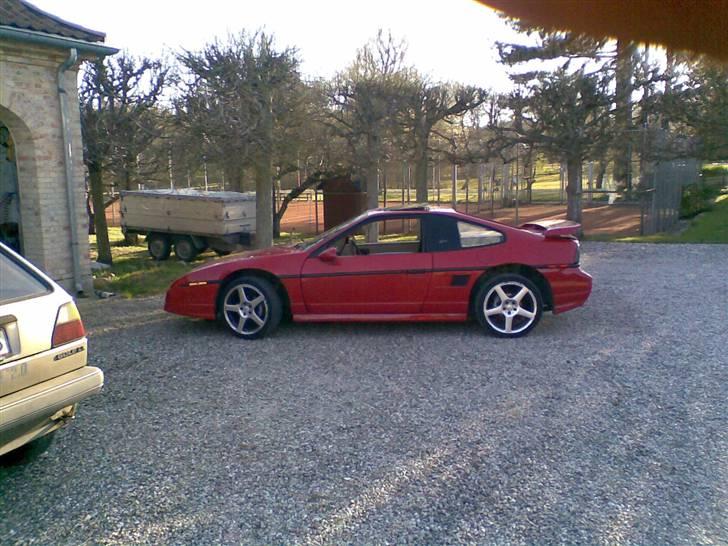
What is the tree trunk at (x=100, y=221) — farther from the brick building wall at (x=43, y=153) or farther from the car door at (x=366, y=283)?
the car door at (x=366, y=283)

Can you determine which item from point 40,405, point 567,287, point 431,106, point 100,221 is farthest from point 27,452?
point 431,106

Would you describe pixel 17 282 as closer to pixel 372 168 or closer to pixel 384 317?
pixel 384 317

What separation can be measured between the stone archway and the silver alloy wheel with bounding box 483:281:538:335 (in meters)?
6.42

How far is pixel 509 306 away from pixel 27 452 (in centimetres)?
444

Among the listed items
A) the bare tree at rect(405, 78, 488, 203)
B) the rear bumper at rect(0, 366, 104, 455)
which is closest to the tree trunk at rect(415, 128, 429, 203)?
the bare tree at rect(405, 78, 488, 203)

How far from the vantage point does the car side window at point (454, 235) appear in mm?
6207

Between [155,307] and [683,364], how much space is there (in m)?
6.44

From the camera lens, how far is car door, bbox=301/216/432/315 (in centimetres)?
612

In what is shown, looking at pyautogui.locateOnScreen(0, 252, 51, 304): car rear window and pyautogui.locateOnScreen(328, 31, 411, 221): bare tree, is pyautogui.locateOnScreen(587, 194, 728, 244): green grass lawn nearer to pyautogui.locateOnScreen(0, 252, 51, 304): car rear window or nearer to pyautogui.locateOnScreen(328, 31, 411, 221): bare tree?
pyautogui.locateOnScreen(328, 31, 411, 221): bare tree

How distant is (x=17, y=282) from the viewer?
335cm

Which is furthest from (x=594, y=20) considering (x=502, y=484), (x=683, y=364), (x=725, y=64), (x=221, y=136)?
(x=221, y=136)

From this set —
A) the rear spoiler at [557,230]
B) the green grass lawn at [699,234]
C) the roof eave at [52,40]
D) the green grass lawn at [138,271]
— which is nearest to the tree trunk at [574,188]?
the green grass lawn at [699,234]

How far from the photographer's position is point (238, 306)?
616 cm

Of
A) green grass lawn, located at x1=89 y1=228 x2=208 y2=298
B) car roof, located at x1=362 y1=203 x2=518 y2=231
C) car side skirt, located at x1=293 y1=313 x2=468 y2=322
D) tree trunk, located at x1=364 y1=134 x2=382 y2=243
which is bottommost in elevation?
green grass lawn, located at x1=89 y1=228 x2=208 y2=298
